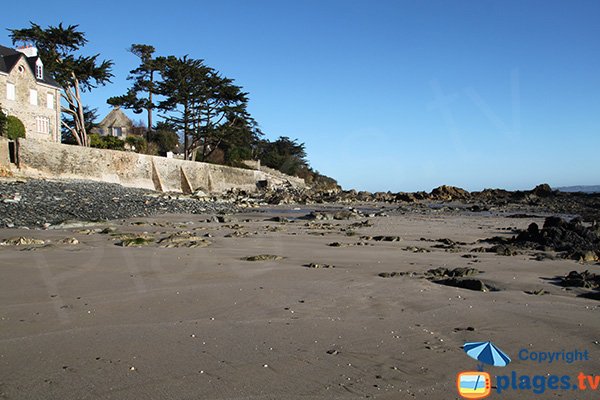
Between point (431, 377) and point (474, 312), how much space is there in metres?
1.38

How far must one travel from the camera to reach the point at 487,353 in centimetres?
289

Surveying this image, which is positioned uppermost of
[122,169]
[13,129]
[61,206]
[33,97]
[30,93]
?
[30,93]

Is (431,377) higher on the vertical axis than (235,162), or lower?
lower

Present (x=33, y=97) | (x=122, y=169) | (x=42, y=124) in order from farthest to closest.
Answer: (x=42, y=124) < (x=33, y=97) < (x=122, y=169)

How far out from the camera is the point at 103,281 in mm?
4688

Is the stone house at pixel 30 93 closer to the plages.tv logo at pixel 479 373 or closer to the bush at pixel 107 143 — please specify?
the bush at pixel 107 143

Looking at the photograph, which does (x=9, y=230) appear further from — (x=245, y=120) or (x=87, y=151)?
(x=245, y=120)

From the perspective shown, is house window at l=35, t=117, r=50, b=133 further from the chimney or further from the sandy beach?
the sandy beach

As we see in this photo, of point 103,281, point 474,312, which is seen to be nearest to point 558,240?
point 474,312

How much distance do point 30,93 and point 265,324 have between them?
30975mm

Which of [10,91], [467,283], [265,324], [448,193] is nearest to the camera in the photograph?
[265,324]

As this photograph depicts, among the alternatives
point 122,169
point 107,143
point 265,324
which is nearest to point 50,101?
point 107,143

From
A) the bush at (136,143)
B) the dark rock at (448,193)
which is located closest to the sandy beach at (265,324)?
the dark rock at (448,193)

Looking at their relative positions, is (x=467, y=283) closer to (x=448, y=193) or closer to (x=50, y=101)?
(x=448, y=193)
